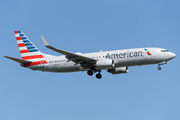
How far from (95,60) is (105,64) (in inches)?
75.1

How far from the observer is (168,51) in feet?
143

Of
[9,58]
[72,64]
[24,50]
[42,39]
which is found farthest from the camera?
[24,50]

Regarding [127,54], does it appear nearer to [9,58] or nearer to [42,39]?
[42,39]

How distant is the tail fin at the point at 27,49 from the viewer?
48.4 m

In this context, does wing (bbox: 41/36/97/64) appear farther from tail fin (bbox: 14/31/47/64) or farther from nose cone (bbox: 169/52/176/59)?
nose cone (bbox: 169/52/176/59)

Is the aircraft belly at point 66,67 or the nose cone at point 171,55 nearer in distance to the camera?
the nose cone at point 171,55

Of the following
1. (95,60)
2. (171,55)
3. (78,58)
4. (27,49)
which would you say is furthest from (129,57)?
(27,49)

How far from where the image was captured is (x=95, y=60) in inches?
1730

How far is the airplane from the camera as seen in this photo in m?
42.9

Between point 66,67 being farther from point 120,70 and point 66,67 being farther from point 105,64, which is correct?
point 120,70

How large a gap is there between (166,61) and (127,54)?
6327mm

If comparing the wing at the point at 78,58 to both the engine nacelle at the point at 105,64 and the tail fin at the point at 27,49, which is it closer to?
the engine nacelle at the point at 105,64

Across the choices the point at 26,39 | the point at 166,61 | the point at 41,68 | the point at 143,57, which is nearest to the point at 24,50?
the point at 26,39

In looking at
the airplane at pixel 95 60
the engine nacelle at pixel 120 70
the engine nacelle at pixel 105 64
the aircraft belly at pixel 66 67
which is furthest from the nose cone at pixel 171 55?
the aircraft belly at pixel 66 67
